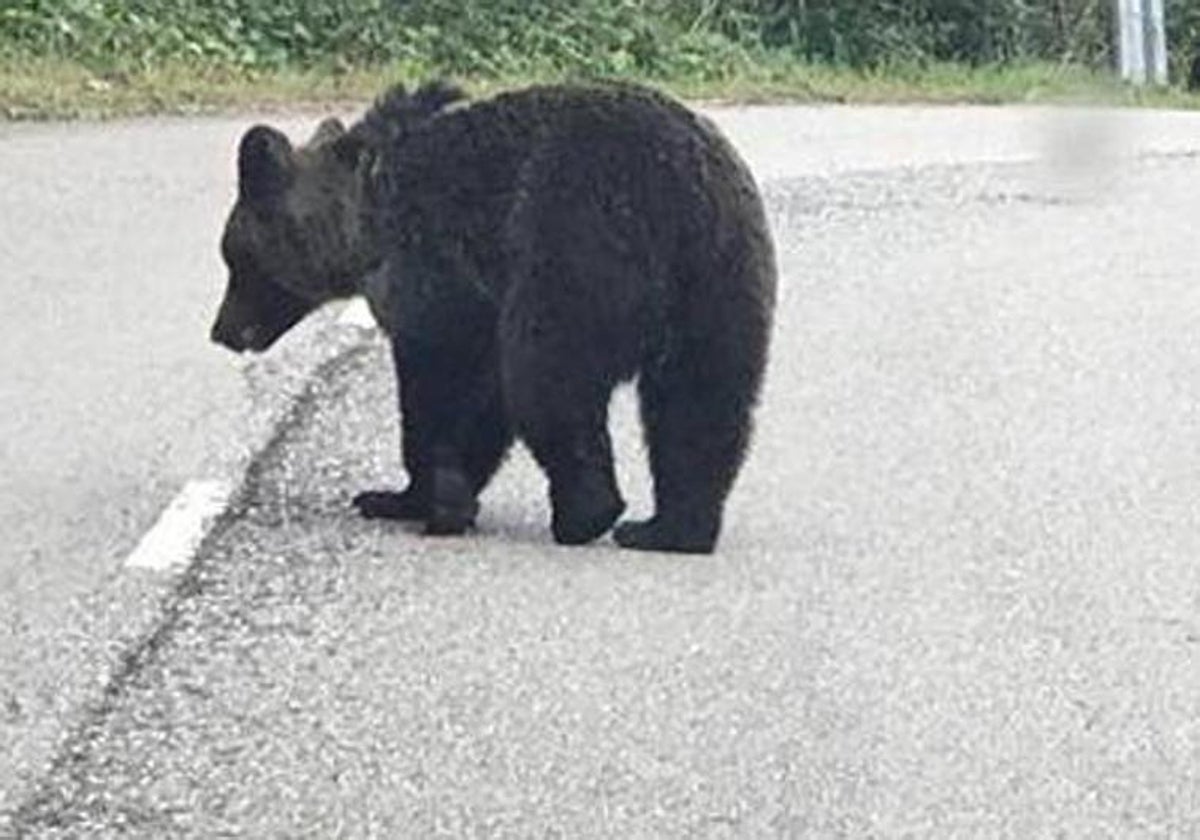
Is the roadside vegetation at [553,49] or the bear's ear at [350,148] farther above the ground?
the bear's ear at [350,148]

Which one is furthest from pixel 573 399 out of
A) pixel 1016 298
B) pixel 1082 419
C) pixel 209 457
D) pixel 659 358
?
pixel 1016 298

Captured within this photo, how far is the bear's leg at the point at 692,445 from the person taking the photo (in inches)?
340

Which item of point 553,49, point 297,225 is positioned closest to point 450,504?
point 297,225

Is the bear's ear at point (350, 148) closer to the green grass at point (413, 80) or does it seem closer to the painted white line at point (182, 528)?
the painted white line at point (182, 528)

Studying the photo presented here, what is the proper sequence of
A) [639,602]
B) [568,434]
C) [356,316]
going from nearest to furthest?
[639,602] → [568,434] → [356,316]

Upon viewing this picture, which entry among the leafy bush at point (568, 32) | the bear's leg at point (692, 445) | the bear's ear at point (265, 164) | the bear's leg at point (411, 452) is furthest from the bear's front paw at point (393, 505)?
the leafy bush at point (568, 32)

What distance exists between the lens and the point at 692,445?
28.4ft

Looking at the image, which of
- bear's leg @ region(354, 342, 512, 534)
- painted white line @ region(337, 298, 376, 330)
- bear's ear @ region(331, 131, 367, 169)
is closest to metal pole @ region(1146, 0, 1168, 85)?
painted white line @ region(337, 298, 376, 330)

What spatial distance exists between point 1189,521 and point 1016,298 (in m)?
3.84

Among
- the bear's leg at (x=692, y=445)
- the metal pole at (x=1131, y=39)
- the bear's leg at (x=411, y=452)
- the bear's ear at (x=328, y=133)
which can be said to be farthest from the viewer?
the metal pole at (x=1131, y=39)

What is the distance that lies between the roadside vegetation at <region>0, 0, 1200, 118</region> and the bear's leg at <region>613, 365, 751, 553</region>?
939 centimetres

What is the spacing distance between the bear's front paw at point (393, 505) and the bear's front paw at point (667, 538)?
1.72ft

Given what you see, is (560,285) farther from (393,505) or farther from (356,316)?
(356,316)

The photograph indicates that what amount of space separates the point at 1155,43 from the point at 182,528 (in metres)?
15.4
